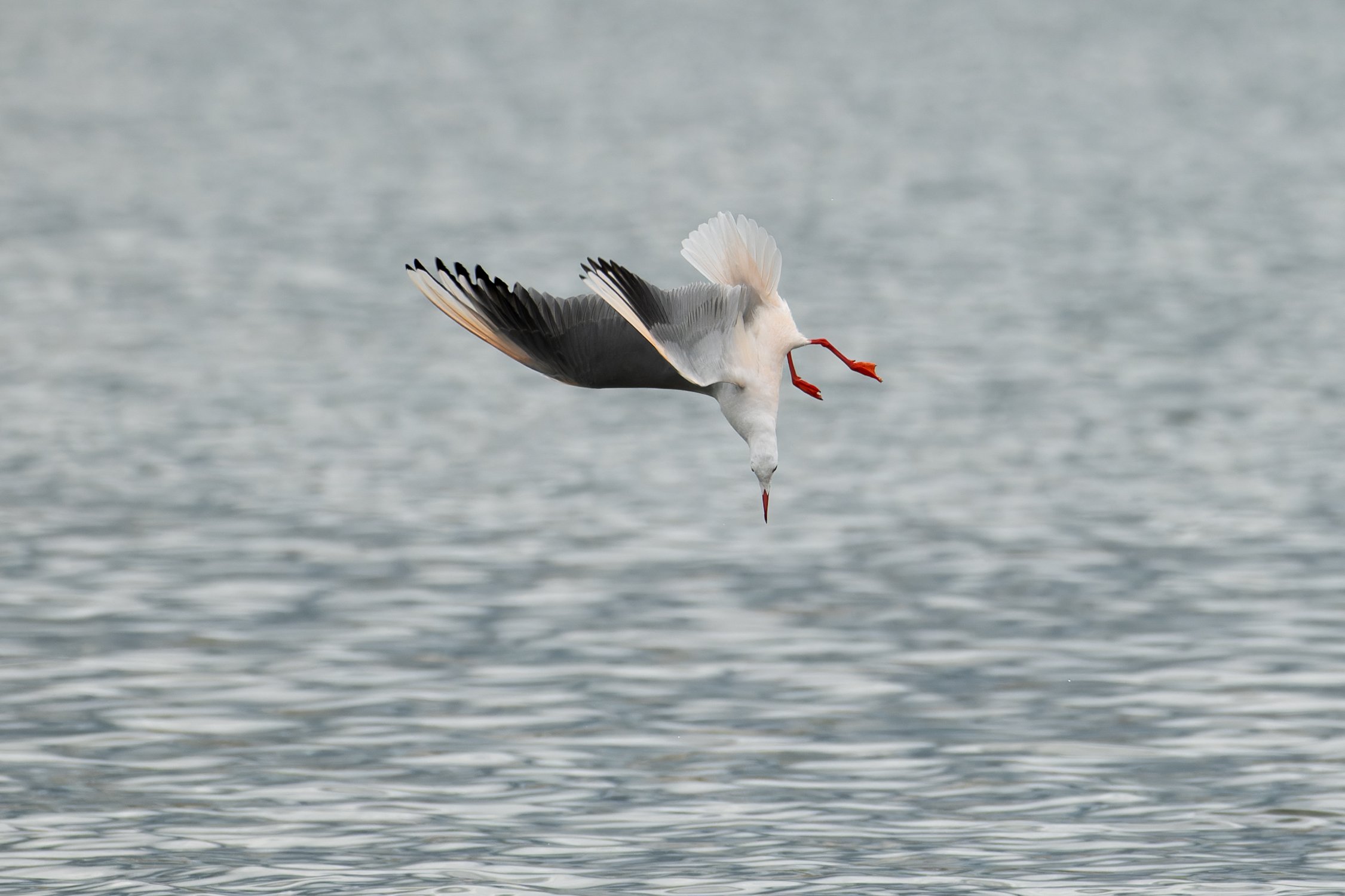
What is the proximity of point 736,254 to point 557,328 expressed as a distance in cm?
101

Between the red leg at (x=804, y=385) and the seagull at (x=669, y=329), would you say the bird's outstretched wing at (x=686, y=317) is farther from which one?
the red leg at (x=804, y=385)

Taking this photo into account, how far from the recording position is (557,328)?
39.6ft

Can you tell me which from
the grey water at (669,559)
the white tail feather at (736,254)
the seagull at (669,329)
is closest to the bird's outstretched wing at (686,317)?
the seagull at (669,329)

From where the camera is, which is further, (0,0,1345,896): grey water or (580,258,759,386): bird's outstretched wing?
(0,0,1345,896): grey water

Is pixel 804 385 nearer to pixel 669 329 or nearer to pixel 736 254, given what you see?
pixel 736 254

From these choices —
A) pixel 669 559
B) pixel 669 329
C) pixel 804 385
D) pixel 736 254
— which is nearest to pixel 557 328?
pixel 669 329

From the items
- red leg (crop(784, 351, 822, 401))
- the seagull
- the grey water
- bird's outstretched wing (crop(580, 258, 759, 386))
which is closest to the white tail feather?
the seagull

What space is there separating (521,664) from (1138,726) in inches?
237

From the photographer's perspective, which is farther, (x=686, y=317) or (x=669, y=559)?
(x=669, y=559)

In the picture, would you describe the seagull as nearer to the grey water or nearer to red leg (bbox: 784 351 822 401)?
red leg (bbox: 784 351 822 401)

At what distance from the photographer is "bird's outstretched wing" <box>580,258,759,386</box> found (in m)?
11.5

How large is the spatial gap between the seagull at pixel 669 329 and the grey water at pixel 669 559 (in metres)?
6.81

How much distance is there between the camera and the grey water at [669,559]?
19984 mm

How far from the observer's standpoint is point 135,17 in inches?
5246
